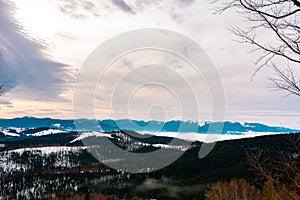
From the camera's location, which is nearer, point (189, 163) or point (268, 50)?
point (268, 50)

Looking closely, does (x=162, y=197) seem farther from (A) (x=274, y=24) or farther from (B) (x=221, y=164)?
(A) (x=274, y=24)

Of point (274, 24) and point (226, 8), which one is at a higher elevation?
point (226, 8)

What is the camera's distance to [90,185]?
16312 cm

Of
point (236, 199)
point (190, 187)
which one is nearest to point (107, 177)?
point (190, 187)

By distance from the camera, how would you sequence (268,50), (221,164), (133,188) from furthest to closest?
(221,164)
(133,188)
(268,50)

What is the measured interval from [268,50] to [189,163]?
175 m

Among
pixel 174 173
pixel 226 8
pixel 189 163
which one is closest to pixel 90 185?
pixel 174 173

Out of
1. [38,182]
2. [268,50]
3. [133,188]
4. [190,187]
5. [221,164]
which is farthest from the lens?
[38,182]

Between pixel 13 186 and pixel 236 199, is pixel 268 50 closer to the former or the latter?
pixel 236 199

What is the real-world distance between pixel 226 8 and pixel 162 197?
11001 centimetres

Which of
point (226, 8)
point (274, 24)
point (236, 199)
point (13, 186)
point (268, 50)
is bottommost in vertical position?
point (13, 186)

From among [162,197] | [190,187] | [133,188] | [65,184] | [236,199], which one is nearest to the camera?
[236,199]

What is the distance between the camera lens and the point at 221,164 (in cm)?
15412

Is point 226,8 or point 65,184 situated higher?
point 226,8
